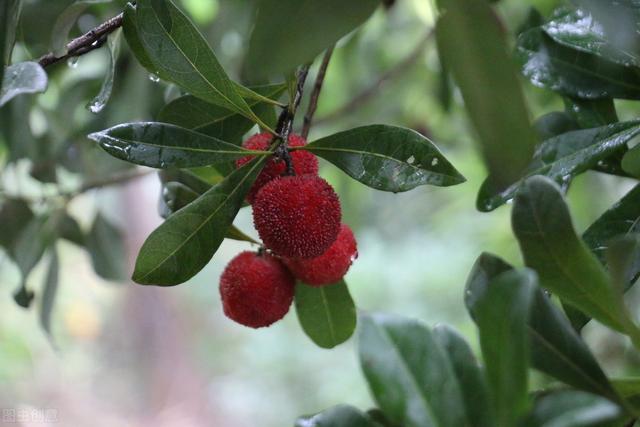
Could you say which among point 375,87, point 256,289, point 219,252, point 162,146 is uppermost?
point 219,252

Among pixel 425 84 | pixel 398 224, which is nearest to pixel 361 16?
pixel 425 84

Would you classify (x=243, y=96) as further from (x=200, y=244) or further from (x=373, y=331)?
(x=373, y=331)

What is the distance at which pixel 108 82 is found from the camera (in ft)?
1.75

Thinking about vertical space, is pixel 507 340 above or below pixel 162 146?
below

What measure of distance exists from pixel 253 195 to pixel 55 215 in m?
0.49

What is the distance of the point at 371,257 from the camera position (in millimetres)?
2945

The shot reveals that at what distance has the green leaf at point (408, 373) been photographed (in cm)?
36

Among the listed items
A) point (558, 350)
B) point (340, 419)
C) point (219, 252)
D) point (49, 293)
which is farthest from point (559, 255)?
point (219, 252)

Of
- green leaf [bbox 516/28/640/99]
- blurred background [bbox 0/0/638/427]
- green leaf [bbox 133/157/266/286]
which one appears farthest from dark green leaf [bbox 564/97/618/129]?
green leaf [bbox 133/157/266/286]

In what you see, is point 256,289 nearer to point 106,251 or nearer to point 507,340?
point 507,340

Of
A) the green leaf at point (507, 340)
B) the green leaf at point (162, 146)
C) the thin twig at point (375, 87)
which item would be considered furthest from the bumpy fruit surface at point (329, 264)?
the thin twig at point (375, 87)

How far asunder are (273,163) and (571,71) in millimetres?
291

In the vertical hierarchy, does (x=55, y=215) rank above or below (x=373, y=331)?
above

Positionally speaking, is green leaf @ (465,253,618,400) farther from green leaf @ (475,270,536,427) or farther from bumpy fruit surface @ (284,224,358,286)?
bumpy fruit surface @ (284,224,358,286)
